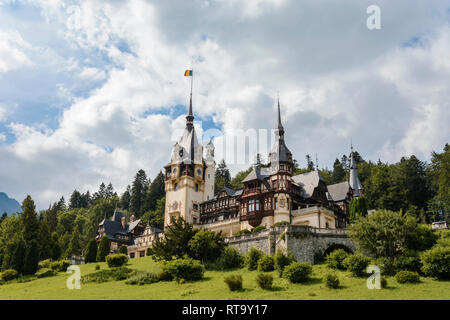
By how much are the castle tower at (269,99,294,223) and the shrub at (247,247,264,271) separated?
13.8 metres

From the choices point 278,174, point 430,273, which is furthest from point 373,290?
point 278,174

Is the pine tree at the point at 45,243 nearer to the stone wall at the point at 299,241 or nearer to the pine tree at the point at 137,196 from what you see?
the stone wall at the point at 299,241

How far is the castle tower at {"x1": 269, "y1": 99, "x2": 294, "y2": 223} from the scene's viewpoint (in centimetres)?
5938

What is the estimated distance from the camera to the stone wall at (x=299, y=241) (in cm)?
4525

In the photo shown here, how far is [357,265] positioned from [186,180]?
135 ft

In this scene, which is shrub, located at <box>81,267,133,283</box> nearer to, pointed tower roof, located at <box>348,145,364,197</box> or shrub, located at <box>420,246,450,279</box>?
shrub, located at <box>420,246,450,279</box>

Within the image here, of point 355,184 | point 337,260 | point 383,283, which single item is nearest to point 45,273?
point 337,260

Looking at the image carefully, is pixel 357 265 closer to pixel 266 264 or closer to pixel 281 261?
pixel 281 261

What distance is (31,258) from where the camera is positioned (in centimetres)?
5756

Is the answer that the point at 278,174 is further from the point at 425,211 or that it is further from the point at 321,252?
the point at 425,211

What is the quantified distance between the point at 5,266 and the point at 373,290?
4666 cm

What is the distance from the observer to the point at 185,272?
137 feet

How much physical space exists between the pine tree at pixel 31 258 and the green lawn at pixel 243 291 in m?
9.54

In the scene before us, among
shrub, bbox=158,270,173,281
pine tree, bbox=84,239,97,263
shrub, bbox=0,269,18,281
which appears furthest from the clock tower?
shrub, bbox=158,270,173,281
